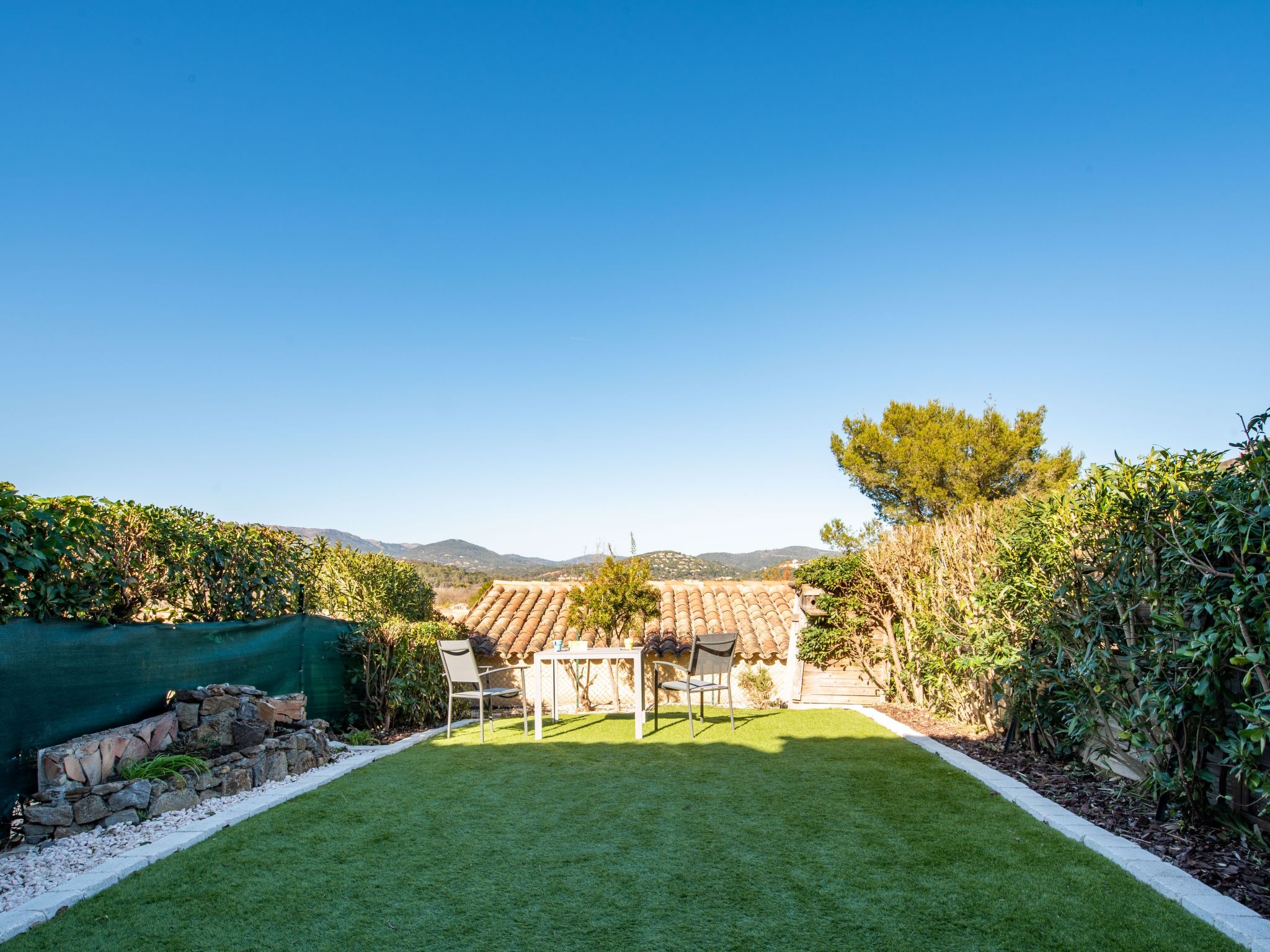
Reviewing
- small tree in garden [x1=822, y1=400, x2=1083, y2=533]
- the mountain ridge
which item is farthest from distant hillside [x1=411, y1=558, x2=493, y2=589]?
small tree in garden [x1=822, y1=400, x2=1083, y2=533]

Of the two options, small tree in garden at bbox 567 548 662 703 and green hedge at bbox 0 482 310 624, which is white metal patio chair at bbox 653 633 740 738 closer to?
small tree in garden at bbox 567 548 662 703

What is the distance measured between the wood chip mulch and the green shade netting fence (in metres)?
6.43

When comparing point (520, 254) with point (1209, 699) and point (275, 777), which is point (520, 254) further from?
point (1209, 699)

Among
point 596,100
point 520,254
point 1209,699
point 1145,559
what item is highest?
point 596,100

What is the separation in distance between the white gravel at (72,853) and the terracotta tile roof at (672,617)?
5.98 m

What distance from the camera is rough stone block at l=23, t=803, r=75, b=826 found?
156 inches

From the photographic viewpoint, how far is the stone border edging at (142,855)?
2.88 metres

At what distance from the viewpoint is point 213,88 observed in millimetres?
7984

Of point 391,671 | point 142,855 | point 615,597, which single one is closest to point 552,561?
point 615,597

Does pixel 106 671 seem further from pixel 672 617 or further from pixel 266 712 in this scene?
pixel 672 617

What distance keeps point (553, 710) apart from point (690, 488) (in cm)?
Result: 1081

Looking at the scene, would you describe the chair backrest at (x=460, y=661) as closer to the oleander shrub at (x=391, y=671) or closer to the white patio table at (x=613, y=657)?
the white patio table at (x=613, y=657)

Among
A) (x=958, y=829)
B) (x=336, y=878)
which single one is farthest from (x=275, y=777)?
(x=958, y=829)

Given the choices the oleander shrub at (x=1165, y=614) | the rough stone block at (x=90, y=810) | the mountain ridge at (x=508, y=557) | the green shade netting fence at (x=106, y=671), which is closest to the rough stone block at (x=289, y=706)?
the green shade netting fence at (x=106, y=671)
